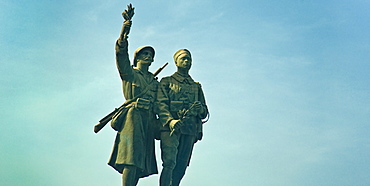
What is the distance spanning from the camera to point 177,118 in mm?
17344

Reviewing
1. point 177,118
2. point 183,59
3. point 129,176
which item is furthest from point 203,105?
point 129,176

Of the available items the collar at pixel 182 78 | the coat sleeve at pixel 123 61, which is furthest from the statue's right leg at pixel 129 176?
Result: the collar at pixel 182 78

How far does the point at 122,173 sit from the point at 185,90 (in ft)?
8.82

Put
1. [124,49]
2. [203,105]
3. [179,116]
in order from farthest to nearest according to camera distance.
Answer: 1. [203,105]
2. [179,116]
3. [124,49]

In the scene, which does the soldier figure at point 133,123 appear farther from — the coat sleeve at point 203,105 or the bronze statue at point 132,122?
the coat sleeve at point 203,105

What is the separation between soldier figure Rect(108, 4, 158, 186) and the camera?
16.5 meters

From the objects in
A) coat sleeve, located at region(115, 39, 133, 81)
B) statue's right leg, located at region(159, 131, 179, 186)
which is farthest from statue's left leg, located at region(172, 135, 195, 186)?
coat sleeve, located at region(115, 39, 133, 81)

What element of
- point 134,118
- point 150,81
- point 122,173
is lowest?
point 122,173

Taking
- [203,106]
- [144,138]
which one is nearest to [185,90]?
[203,106]

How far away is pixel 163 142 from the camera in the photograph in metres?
17.0

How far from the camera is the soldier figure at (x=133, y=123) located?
16.5 meters

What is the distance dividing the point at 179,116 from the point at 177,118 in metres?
0.26

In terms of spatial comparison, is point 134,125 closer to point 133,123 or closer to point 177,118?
point 133,123

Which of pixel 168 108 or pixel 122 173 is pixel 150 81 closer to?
pixel 168 108
